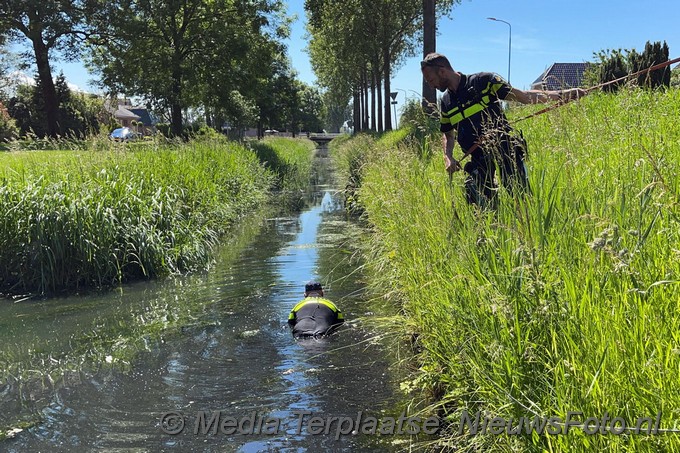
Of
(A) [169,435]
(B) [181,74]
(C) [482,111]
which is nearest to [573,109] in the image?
(C) [482,111]

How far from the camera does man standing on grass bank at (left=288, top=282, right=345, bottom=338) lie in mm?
5328

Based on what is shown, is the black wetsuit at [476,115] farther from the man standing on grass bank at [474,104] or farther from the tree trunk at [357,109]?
the tree trunk at [357,109]

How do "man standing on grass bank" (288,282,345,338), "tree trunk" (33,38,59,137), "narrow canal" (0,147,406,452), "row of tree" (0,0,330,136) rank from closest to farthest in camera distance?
1. "narrow canal" (0,147,406,452)
2. "man standing on grass bank" (288,282,345,338)
3. "row of tree" (0,0,330,136)
4. "tree trunk" (33,38,59,137)

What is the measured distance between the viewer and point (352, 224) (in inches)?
486

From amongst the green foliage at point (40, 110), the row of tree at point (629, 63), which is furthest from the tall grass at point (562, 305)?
the green foliage at point (40, 110)

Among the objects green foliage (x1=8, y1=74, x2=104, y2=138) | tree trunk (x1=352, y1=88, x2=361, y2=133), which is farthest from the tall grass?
tree trunk (x1=352, y1=88, x2=361, y2=133)

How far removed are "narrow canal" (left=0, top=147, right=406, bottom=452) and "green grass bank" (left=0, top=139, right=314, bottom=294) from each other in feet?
1.76

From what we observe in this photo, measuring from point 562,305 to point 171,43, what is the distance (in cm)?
2567

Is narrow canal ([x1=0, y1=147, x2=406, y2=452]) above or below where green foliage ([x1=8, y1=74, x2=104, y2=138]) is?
below

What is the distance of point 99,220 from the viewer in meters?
7.82

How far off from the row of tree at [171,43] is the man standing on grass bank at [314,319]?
20.8 metres

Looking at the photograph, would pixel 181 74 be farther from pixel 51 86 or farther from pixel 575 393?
pixel 575 393

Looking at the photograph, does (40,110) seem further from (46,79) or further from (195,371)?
(195,371)

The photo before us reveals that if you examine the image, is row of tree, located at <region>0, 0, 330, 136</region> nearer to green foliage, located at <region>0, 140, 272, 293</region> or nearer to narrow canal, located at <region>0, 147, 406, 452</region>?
green foliage, located at <region>0, 140, 272, 293</region>
